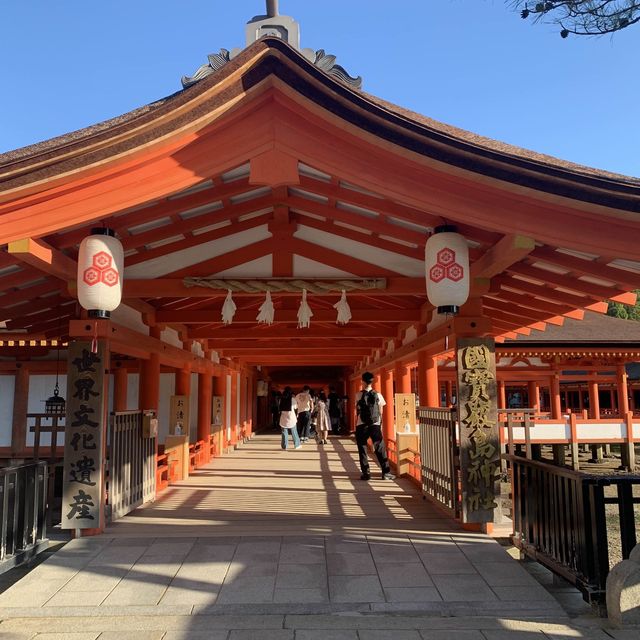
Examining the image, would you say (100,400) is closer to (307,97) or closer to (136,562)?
(136,562)

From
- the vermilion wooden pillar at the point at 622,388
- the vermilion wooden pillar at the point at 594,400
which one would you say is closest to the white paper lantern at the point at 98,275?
the vermilion wooden pillar at the point at 622,388

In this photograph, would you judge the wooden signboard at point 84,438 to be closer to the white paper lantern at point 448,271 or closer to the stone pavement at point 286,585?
the stone pavement at point 286,585

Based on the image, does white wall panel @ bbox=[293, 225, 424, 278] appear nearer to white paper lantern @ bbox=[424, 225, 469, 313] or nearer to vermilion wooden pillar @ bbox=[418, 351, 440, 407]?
white paper lantern @ bbox=[424, 225, 469, 313]

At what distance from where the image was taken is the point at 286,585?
4.27m

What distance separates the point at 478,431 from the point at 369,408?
331 centimetres

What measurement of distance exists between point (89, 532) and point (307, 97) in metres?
4.88

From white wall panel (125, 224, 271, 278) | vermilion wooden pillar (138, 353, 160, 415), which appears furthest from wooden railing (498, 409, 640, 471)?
white wall panel (125, 224, 271, 278)

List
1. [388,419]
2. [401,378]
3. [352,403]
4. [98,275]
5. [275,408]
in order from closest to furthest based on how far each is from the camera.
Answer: [98,275] < [401,378] < [388,419] < [352,403] < [275,408]

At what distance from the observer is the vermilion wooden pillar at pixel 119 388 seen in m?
13.4

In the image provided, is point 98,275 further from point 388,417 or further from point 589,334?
point 589,334

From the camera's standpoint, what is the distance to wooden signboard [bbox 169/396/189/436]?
9836mm

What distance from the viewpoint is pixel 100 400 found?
5941mm

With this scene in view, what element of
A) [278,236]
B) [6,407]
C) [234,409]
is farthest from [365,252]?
[234,409]

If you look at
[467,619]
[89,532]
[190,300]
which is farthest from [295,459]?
[467,619]
